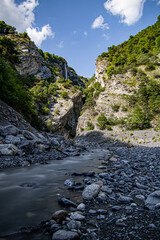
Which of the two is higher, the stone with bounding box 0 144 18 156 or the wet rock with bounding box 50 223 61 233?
the stone with bounding box 0 144 18 156

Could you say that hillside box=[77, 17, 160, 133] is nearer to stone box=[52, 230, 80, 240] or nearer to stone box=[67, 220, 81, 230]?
stone box=[67, 220, 81, 230]

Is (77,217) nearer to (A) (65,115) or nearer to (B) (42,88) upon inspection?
(A) (65,115)

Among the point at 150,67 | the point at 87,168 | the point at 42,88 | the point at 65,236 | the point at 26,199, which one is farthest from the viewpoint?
the point at 42,88

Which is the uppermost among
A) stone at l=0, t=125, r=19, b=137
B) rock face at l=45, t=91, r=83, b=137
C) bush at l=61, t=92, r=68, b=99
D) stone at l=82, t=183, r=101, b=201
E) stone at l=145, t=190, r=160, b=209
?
bush at l=61, t=92, r=68, b=99

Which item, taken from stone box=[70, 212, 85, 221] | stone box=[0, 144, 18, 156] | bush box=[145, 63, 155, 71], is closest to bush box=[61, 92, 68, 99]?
bush box=[145, 63, 155, 71]

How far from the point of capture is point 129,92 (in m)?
40.8

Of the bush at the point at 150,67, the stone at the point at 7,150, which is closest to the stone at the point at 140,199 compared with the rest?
the stone at the point at 7,150

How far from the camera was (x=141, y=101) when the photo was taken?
3575 centimetres

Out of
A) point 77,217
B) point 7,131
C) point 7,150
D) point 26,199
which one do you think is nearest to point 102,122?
point 7,131

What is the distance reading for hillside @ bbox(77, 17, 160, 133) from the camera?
1264 inches

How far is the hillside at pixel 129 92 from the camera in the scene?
32.1m

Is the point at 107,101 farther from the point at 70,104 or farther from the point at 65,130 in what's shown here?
the point at 65,130

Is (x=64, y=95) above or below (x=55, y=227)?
above

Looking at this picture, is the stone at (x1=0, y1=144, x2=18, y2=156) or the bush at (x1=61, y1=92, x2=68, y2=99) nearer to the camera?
the stone at (x1=0, y1=144, x2=18, y2=156)
